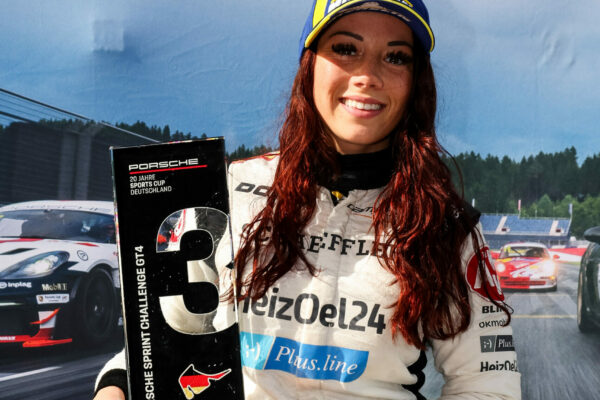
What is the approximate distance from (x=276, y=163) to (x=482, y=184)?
164cm

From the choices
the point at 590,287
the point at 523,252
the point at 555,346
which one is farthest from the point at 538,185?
the point at 555,346

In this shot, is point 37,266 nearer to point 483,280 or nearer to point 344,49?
point 344,49

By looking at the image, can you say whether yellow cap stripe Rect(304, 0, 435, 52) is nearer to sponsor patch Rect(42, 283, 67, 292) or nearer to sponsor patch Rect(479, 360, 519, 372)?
sponsor patch Rect(479, 360, 519, 372)

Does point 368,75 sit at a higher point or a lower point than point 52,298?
higher

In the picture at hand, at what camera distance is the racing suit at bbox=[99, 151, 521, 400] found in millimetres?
962

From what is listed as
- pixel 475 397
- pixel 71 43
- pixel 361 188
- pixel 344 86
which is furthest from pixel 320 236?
pixel 71 43

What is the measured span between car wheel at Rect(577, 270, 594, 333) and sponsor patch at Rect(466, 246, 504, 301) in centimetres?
178

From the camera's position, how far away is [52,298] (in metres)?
2.14

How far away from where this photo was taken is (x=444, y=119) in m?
2.44

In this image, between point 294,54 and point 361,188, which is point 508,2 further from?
point 361,188

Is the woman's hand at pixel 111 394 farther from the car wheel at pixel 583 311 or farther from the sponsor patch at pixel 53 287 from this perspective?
the car wheel at pixel 583 311

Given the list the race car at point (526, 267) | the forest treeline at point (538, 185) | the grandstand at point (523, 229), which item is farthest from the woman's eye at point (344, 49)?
the race car at point (526, 267)

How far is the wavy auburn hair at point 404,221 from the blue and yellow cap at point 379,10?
6 cm

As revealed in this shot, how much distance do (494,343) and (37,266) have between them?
1.88 metres
